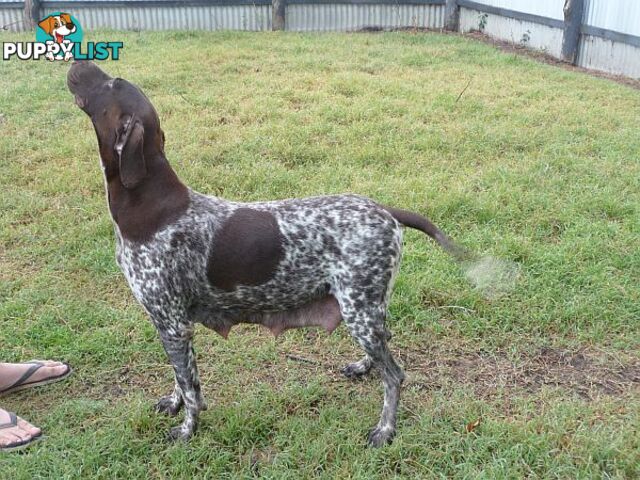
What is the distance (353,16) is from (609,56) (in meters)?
5.34

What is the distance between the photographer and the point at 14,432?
12.0 ft

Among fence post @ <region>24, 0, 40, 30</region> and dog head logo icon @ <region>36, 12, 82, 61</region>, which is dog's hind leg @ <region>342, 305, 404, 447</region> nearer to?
dog head logo icon @ <region>36, 12, 82, 61</region>

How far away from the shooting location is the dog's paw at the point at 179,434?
3660mm

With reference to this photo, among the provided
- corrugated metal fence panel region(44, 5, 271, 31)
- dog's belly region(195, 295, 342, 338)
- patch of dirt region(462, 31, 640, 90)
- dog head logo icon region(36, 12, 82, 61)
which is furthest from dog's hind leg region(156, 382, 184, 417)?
corrugated metal fence panel region(44, 5, 271, 31)

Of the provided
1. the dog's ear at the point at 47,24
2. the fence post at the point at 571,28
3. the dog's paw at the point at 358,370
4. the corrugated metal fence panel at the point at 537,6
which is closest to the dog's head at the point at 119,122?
the dog's paw at the point at 358,370

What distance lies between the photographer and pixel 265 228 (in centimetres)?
348

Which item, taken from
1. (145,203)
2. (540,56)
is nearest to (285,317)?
(145,203)

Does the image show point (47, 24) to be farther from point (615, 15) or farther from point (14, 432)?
point (14, 432)

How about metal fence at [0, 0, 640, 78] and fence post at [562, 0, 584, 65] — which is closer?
fence post at [562, 0, 584, 65]

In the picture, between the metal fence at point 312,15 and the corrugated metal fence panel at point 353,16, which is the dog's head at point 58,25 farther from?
the corrugated metal fence panel at point 353,16

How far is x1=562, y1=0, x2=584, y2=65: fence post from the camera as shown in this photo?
11.0 meters

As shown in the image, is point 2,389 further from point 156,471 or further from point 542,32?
point 542,32

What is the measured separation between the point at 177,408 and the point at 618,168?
16.3 ft

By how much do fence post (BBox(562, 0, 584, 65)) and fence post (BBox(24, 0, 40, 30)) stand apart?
962 cm
